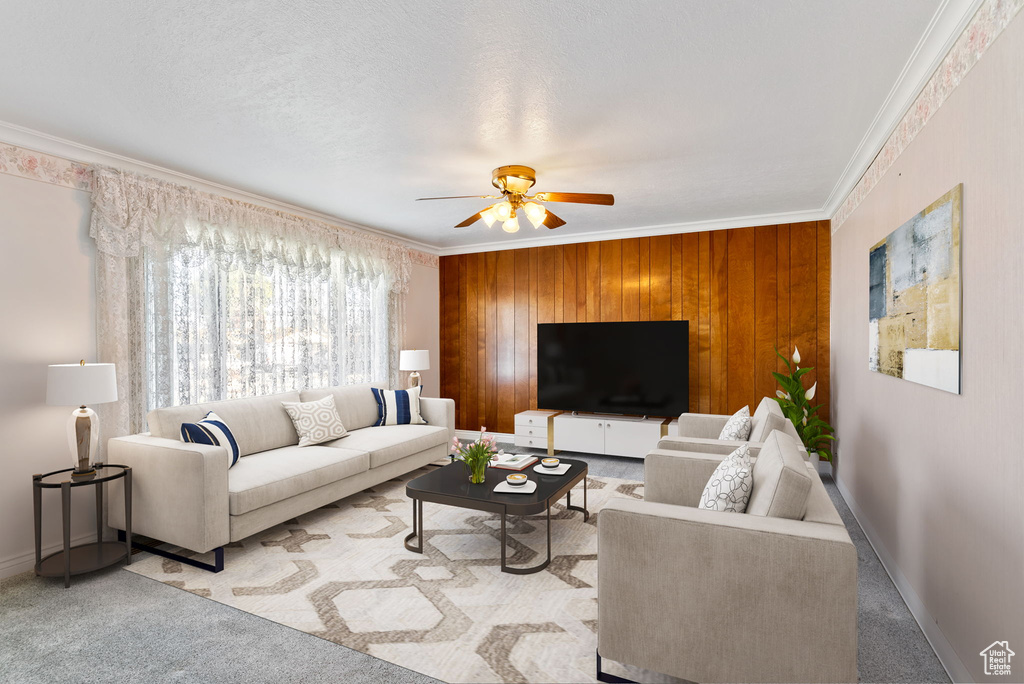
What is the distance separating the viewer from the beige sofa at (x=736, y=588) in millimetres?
1613

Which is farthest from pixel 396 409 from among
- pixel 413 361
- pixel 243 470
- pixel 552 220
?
pixel 552 220

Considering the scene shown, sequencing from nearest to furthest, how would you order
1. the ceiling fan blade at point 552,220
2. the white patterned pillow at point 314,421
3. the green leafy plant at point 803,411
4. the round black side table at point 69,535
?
the round black side table at point 69,535, the ceiling fan blade at point 552,220, the white patterned pillow at point 314,421, the green leafy plant at point 803,411

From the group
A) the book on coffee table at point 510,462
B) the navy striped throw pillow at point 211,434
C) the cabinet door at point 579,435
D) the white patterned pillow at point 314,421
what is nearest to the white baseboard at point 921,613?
the book on coffee table at point 510,462

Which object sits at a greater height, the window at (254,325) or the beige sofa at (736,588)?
the window at (254,325)

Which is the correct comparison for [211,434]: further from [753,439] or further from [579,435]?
[579,435]

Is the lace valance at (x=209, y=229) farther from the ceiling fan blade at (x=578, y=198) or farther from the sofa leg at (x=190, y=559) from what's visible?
the ceiling fan blade at (x=578, y=198)

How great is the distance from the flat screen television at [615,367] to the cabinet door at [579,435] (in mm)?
167

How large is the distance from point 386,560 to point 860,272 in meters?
3.65

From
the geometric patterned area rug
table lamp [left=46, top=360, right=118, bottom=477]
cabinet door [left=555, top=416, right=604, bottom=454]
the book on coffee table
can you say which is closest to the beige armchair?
the geometric patterned area rug

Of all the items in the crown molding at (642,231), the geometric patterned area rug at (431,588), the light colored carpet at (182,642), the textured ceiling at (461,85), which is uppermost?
the textured ceiling at (461,85)

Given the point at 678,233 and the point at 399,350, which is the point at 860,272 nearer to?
the point at 678,233

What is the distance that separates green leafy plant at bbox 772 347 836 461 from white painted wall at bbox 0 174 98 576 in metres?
5.17

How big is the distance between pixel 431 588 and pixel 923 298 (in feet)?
8.92

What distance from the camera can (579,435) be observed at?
226 inches
